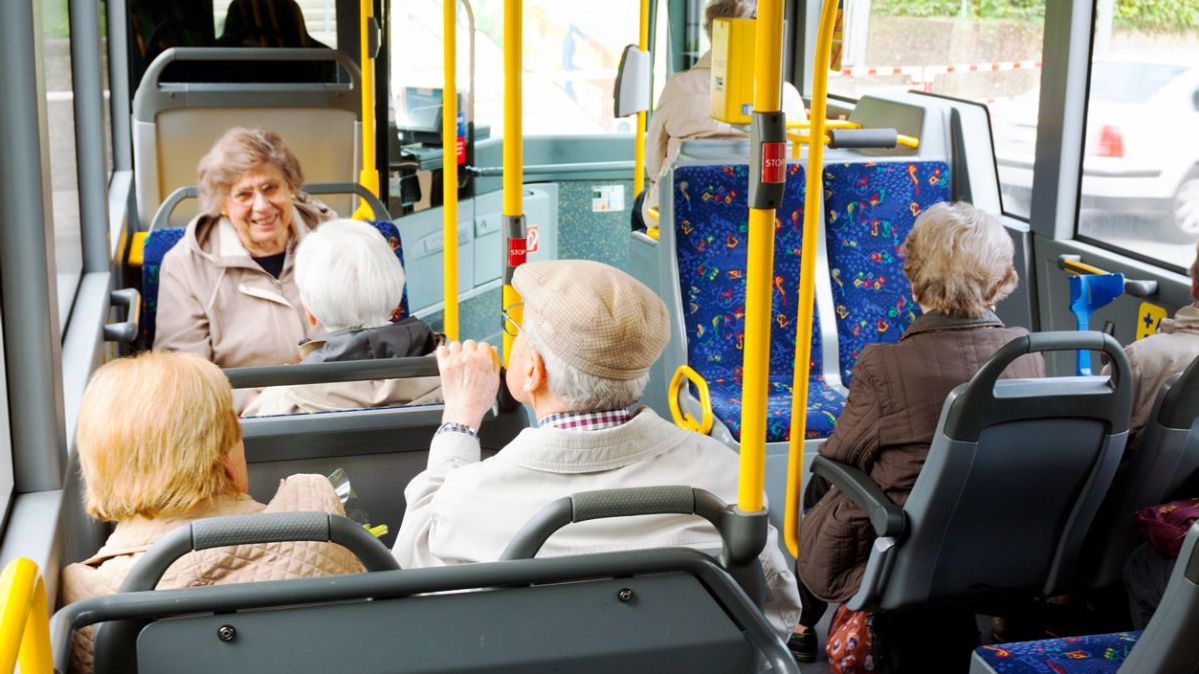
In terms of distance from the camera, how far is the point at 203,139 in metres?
5.55

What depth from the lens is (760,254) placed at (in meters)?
1.98

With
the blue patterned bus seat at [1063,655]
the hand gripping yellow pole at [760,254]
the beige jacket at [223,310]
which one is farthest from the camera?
the beige jacket at [223,310]

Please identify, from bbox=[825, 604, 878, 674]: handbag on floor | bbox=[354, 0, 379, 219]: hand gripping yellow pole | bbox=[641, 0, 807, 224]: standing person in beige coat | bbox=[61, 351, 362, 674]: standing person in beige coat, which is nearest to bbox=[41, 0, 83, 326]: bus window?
bbox=[354, 0, 379, 219]: hand gripping yellow pole

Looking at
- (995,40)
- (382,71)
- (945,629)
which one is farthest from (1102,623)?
(382,71)

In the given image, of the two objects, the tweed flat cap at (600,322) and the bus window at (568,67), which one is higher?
the bus window at (568,67)

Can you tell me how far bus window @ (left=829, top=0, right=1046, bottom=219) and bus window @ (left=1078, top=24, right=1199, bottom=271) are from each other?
286 millimetres

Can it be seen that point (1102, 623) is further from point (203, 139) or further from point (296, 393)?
point (203, 139)

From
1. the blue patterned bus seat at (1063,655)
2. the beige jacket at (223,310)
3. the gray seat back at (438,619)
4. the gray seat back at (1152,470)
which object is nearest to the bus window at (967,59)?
the gray seat back at (1152,470)

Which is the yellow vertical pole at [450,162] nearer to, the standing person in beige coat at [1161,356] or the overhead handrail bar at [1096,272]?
the standing person in beige coat at [1161,356]

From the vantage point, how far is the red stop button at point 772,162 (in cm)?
200

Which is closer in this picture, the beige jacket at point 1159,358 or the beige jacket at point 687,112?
Result: the beige jacket at point 1159,358

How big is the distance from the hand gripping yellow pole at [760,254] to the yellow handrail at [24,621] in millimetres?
1030

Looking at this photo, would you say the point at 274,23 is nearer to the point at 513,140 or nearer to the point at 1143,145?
the point at 513,140

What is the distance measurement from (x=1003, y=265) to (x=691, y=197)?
3.99 ft
